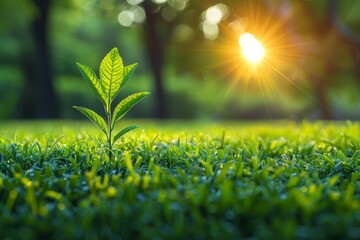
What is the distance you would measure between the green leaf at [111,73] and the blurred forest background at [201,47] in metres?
8.18

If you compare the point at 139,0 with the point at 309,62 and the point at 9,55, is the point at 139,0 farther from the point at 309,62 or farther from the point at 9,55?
the point at 9,55

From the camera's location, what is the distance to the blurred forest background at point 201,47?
1459 centimetres

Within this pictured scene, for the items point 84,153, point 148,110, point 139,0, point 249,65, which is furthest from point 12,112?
point 84,153

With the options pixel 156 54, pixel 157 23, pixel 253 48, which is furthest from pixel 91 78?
pixel 157 23

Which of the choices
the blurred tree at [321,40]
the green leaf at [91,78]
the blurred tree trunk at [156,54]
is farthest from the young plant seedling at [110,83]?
the blurred tree trunk at [156,54]

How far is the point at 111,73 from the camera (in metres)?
3.01

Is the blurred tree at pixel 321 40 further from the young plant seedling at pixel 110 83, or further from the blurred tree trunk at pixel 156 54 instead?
the young plant seedling at pixel 110 83

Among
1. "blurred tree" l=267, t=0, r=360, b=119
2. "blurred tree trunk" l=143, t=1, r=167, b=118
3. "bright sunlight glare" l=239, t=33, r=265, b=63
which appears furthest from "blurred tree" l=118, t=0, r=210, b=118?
"blurred tree" l=267, t=0, r=360, b=119

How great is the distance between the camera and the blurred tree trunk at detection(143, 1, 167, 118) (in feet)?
61.0

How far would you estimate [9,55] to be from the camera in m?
24.7

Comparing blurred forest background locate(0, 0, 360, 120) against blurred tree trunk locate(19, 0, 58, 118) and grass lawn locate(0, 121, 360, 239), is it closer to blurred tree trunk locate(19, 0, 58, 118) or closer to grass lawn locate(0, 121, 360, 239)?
blurred tree trunk locate(19, 0, 58, 118)

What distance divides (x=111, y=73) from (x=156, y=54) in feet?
53.0

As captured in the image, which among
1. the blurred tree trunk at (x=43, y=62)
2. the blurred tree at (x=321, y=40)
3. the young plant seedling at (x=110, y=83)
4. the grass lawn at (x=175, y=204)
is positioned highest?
the blurred tree at (x=321, y=40)

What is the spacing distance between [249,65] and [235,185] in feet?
44.5
